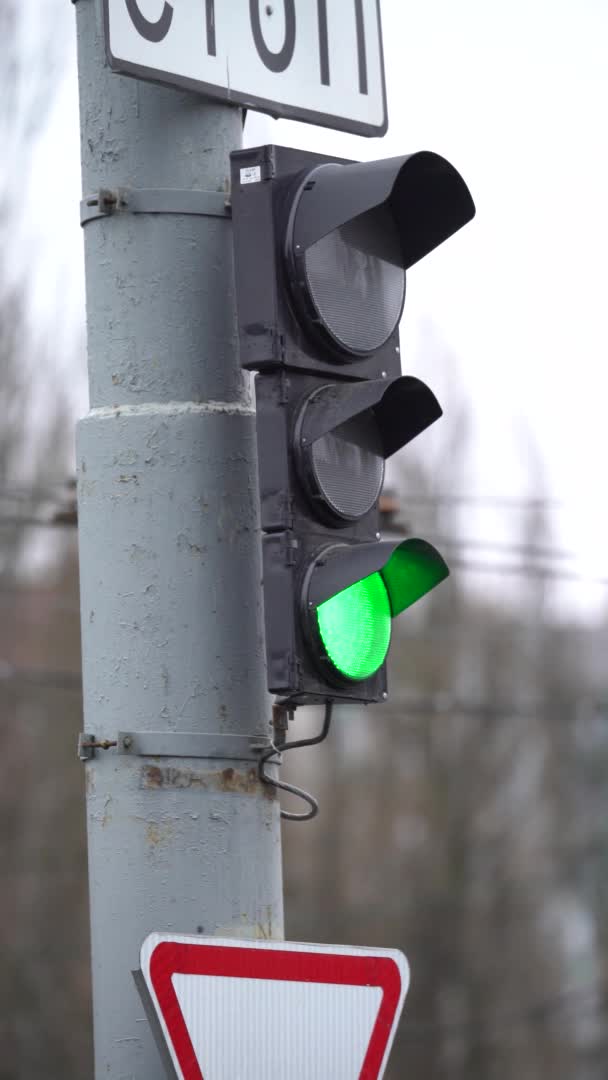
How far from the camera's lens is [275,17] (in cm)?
350

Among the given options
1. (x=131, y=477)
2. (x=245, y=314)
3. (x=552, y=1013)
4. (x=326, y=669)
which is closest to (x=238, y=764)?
(x=326, y=669)

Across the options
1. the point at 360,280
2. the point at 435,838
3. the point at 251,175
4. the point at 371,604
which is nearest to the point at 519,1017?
the point at 435,838

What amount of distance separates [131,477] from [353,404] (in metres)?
0.41

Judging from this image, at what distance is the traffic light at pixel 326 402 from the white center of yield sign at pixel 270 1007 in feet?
1.46

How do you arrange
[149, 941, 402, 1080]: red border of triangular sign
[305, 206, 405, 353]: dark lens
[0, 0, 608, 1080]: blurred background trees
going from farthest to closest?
[0, 0, 608, 1080]: blurred background trees < [305, 206, 405, 353]: dark lens < [149, 941, 402, 1080]: red border of triangular sign

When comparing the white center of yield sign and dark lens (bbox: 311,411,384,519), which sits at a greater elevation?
dark lens (bbox: 311,411,384,519)

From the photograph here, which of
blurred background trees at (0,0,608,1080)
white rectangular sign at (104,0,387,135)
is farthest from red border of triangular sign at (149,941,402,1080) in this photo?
blurred background trees at (0,0,608,1080)

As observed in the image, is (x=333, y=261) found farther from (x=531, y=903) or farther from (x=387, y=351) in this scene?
(x=531, y=903)

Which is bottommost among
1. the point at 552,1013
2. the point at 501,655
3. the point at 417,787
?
the point at 552,1013

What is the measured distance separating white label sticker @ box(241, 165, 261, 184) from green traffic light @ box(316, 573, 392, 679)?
737mm

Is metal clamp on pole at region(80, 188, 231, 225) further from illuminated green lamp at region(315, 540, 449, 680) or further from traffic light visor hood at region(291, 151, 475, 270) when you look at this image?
illuminated green lamp at region(315, 540, 449, 680)

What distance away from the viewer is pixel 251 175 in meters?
3.23

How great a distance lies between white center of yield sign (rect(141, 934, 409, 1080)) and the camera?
2830mm

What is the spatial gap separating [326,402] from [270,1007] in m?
1.03
